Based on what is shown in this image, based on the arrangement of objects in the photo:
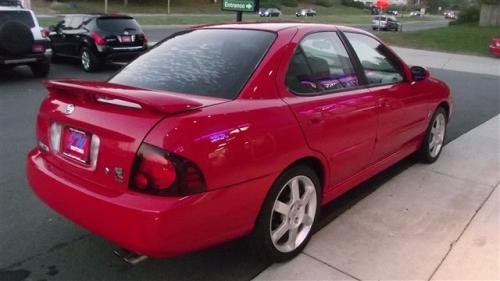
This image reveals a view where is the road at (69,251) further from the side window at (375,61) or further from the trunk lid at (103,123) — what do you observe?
the side window at (375,61)

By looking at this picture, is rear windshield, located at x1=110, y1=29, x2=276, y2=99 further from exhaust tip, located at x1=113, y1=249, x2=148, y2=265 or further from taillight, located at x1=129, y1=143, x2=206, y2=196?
exhaust tip, located at x1=113, y1=249, x2=148, y2=265

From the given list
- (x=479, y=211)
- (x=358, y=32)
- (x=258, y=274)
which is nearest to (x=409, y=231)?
(x=479, y=211)

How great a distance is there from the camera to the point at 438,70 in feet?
55.5

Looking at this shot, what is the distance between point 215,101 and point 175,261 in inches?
44.9

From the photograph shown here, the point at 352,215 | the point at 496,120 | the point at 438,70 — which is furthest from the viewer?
the point at 438,70

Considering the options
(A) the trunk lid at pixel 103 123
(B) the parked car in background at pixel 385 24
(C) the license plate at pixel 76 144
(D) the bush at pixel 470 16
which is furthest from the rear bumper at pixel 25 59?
(B) the parked car in background at pixel 385 24

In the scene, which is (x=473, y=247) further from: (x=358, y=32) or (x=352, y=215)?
(x=358, y=32)

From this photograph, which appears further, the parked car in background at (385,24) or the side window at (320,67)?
the parked car in background at (385,24)

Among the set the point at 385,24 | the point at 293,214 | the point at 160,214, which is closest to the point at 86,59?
the point at 293,214

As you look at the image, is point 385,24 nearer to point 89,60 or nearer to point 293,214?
point 89,60

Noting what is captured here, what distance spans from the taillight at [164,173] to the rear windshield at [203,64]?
2.01 ft

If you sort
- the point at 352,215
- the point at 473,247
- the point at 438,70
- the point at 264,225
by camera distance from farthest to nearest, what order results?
1. the point at 438,70
2. the point at 352,215
3. the point at 473,247
4. the point at 264,225

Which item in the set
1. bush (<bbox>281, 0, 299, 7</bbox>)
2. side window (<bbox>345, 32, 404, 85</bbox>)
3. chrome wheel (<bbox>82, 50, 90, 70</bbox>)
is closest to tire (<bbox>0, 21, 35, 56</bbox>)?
chrome wheel (<bbox>82, 50, 90, 70</bbox>)

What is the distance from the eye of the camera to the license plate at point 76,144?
2.88m
